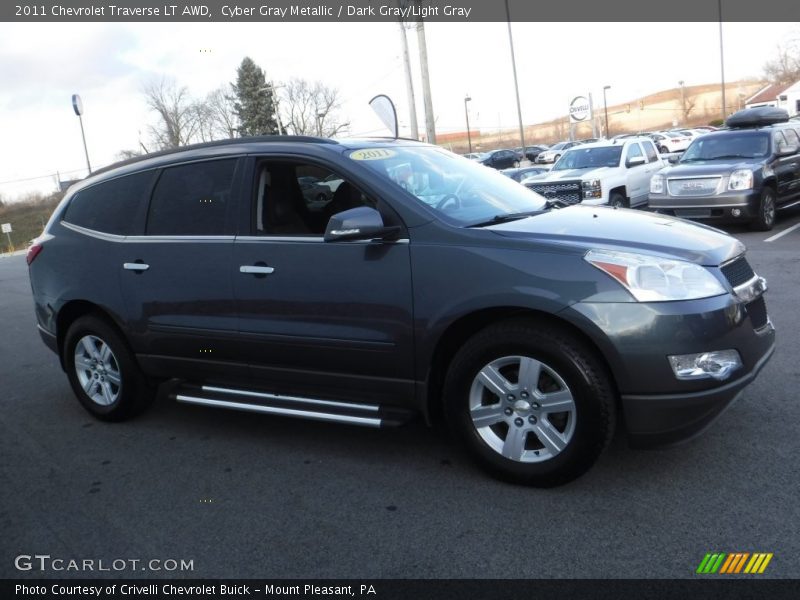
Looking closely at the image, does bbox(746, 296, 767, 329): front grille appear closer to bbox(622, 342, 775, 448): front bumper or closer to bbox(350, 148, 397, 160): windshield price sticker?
bbox(622, 342, 775, 448): front bumper

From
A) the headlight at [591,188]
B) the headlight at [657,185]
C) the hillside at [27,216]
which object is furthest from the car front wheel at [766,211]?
the hillside at [27,216]

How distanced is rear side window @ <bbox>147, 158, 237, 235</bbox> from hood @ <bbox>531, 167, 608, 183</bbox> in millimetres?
9675

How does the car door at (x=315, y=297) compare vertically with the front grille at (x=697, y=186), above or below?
above

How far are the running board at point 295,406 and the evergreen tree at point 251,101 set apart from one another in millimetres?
57757

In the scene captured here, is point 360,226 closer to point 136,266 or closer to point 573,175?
point 136,266

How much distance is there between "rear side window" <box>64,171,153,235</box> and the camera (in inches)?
196

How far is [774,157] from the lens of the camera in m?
12.5

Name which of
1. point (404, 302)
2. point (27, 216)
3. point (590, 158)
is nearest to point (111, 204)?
point (404, 302)

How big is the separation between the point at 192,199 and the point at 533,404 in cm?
251

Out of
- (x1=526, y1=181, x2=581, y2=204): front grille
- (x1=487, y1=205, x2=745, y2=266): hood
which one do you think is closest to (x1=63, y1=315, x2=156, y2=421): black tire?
(x1=487, y1=205, x2=745, y2=266): hood

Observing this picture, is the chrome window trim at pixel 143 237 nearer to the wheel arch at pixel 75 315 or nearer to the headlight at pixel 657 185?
the wheel arch at pixel 75 315

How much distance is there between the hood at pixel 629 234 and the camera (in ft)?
11.7

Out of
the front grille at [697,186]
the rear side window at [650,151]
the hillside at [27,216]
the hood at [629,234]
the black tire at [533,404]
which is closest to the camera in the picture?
the black tire at [533,404]

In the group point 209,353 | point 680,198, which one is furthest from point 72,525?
point 680,198
